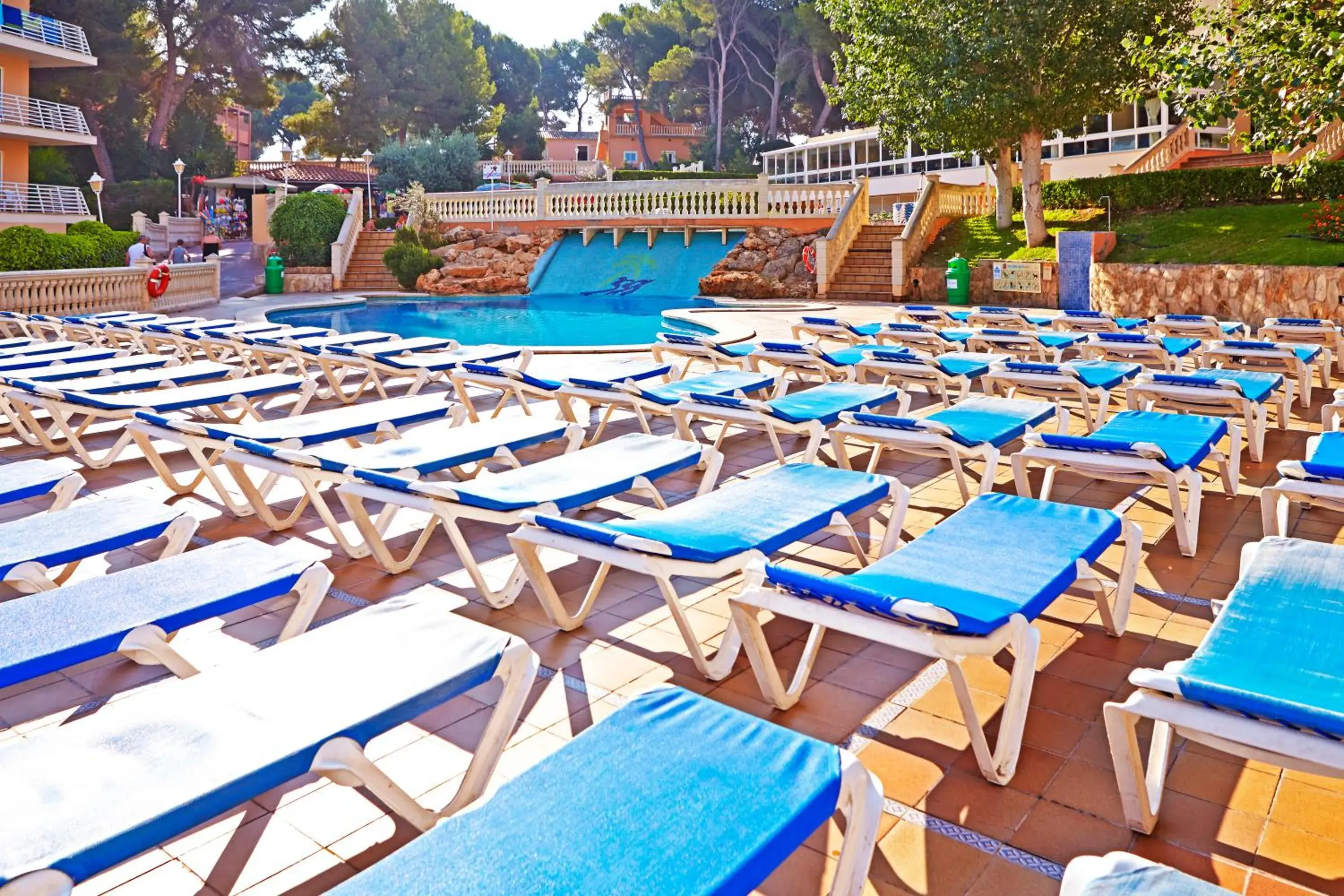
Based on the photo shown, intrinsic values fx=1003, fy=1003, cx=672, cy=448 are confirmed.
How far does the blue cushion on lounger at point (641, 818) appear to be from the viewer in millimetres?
1992

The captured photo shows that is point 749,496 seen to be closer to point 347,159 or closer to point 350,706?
point 350,706

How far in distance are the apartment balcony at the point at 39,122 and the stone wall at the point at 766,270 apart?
19088mm

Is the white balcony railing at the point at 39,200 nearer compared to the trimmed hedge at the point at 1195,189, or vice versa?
the trimmed hedge at the point at 1195,189

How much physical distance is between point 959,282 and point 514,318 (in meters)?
9.53

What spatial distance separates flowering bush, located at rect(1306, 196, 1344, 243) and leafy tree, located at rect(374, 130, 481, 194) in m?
30.3

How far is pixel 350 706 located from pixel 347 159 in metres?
55.5

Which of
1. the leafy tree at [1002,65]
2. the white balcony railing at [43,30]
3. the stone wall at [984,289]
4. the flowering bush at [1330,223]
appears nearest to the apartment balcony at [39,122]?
the white balcony railing at [43,30]

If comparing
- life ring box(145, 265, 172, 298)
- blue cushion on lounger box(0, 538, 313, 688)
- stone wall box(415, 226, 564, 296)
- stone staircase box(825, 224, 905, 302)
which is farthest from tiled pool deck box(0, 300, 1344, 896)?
stone wall box(415, 226, 564, 296)

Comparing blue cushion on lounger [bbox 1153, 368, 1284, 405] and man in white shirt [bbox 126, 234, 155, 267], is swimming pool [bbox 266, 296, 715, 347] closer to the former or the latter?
man in white shirt [bbox 126, 234, 155, 267]

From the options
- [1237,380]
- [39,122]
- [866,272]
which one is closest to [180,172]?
[39,122]

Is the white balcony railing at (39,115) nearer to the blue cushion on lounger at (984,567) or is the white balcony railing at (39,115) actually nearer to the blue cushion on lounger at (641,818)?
the blue cushion on lounger at (984,567)

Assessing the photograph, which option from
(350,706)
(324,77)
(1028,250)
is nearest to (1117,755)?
(350,706)

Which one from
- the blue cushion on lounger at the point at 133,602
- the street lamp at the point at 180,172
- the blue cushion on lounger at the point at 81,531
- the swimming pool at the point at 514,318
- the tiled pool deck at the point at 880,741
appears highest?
the street lamp at the point at 180,172

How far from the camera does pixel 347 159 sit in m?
53.2
